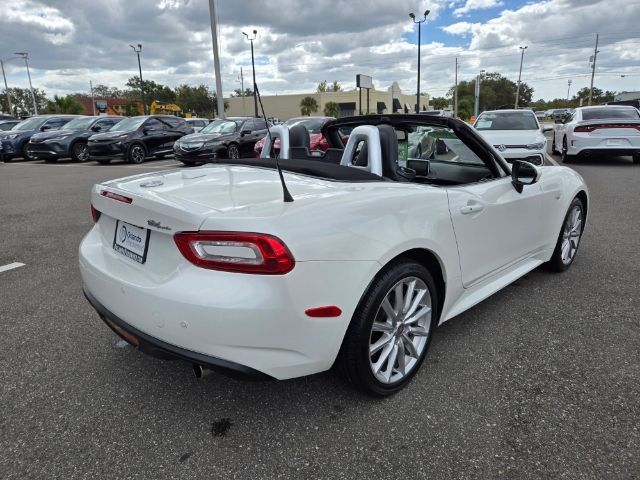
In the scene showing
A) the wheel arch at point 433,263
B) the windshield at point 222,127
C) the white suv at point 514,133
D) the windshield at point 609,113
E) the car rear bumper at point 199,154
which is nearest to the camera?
the wheel arch at point 433,263

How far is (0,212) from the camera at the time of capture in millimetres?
7375

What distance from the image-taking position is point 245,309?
69.1 inches

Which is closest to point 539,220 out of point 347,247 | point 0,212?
point 347,247

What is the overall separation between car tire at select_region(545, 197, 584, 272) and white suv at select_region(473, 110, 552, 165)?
4.66 m

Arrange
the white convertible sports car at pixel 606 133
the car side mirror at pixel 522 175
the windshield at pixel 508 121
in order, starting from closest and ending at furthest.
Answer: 1. the car side mirror at pixel 522 175
2. the windshield at pixel 508 121
3. the white convertible sports car at pixel 606 133

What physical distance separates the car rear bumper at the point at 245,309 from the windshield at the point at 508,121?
10.1m

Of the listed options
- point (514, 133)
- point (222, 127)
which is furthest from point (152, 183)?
point (222, 127)

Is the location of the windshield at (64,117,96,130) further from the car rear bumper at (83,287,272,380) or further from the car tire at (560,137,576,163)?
the car rear bumper at (83,287,272,380)

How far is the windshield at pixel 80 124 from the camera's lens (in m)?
16.9

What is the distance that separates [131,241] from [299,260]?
90 cm

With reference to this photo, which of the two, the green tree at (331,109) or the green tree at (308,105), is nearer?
the green tree at (331,109)

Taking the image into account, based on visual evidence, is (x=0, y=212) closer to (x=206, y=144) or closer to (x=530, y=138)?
(x=206, y=144)

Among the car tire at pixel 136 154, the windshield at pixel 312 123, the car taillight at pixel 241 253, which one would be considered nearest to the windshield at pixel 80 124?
the car tire at pixel 136 154

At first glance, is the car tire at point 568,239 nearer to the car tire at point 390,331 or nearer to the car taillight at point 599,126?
the car tire at point 390,331
